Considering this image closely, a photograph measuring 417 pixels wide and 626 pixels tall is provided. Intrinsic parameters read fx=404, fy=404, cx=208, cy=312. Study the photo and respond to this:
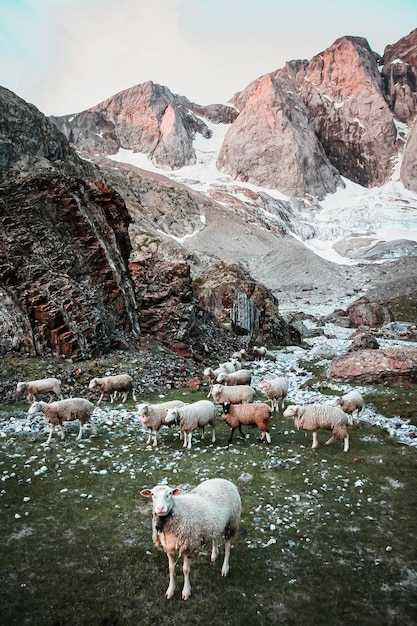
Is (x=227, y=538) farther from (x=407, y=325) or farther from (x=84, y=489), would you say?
(x=407, y=325)

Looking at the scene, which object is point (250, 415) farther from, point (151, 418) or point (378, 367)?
point (378, 367)

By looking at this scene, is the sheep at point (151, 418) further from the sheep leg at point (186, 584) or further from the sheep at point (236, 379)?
the sheep at point (236, 379)

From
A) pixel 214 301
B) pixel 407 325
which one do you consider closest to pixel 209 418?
pixel 214 301

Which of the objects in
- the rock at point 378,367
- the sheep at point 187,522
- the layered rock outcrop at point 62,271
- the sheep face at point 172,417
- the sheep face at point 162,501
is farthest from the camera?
the layered rock outcrop at point 62,271

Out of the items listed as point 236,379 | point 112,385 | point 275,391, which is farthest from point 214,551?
point 236,379

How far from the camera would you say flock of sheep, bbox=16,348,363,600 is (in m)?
7.80

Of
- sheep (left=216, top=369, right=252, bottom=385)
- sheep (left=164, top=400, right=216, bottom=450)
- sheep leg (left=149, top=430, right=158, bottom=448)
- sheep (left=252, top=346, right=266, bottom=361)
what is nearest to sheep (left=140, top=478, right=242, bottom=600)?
sheep (left=164, top=400, right=216, bottom=450)

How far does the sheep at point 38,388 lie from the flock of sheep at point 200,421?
1.7 inches

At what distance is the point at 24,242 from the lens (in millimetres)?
27797

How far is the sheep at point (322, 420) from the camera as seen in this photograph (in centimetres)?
1489

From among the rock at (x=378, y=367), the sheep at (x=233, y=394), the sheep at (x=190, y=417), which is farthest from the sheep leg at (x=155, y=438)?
the rock at (x=378, y=367)

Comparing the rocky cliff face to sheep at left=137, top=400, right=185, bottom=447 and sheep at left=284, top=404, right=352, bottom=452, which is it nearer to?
sheep at left=137, top=400, right=185, bottom=447

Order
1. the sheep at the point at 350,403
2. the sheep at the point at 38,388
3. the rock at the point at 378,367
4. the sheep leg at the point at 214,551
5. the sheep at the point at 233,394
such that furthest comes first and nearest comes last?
the rock at the point at 378,367, the sheep at the point at 38,388, the sheep at the point at 233,394, the sheep at the point at 350,403, the sheep leg at the point at 214,551

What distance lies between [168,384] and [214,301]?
26.6 m
